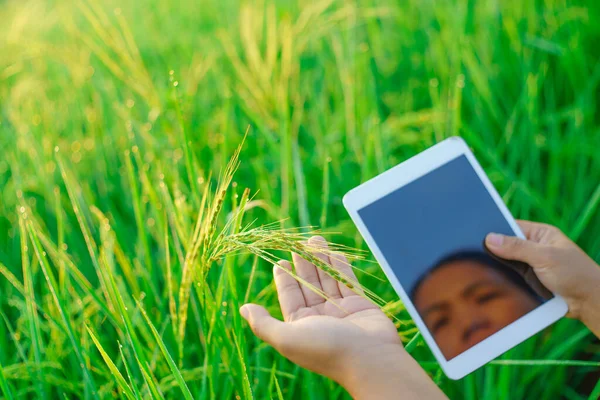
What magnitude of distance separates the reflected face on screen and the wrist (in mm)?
163

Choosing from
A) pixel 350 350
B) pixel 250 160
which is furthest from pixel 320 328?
pixel 250 160

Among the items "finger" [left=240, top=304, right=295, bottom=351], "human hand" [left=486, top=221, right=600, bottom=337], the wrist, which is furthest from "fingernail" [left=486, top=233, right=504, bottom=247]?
"finger" [left=240, top=304, right=295, bottom=351]

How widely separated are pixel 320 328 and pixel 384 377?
0.13 metres

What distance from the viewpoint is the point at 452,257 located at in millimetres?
1128

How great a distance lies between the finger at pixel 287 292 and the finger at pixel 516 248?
1.35 ft

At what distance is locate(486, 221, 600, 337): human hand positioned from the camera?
1.09m

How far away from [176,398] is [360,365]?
431mm

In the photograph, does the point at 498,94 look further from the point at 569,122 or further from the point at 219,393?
the point at 219,393

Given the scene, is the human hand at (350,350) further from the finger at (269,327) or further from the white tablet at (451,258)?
the white tablet at (451,258)

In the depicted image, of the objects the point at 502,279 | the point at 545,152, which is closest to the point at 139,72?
the point at 502,279

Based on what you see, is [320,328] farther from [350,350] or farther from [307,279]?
[307,279]

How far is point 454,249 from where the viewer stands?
3.73ft

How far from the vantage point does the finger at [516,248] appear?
1097 mm

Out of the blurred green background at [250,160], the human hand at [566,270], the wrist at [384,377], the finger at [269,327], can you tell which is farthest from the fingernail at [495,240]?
the finger at [269,327]
